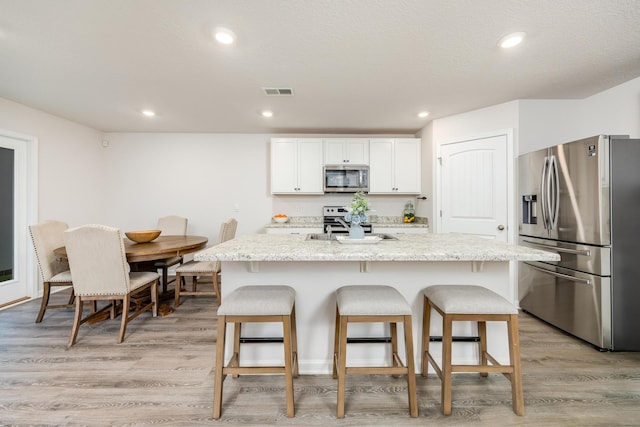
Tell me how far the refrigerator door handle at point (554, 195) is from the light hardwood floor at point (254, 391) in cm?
100

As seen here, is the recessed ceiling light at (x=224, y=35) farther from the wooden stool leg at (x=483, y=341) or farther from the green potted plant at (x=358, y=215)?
the wooden stool leg at (x=483, y=341)

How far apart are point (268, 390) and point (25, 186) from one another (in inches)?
153

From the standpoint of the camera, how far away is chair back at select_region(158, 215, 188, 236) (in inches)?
150

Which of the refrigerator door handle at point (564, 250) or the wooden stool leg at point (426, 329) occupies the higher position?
the refrigerator door handle at point (564, 250)

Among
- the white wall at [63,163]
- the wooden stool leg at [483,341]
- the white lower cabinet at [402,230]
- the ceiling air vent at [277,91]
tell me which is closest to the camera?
the wooden stool leg at [483,341]

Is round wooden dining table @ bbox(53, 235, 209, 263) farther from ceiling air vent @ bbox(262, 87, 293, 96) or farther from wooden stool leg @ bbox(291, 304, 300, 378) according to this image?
ceiling air vent @ bbox(262, 87, 293, 96)

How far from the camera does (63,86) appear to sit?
266cm

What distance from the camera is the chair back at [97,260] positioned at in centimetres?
223

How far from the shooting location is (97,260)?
2.27 metres

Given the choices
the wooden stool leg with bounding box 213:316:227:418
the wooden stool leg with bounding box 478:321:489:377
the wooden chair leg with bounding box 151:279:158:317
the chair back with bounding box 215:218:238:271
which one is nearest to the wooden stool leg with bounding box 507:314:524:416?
the wooden stool leg with bounding box 478:321:489:377

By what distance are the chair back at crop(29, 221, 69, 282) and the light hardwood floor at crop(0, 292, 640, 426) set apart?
62 centimetres

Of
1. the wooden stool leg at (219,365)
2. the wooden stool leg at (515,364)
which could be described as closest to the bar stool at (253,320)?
the wooden stool leg at (219,365)

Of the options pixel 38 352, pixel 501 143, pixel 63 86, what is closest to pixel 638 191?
pixel 501 143

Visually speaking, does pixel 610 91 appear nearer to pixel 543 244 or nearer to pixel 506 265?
pixel 543 244
